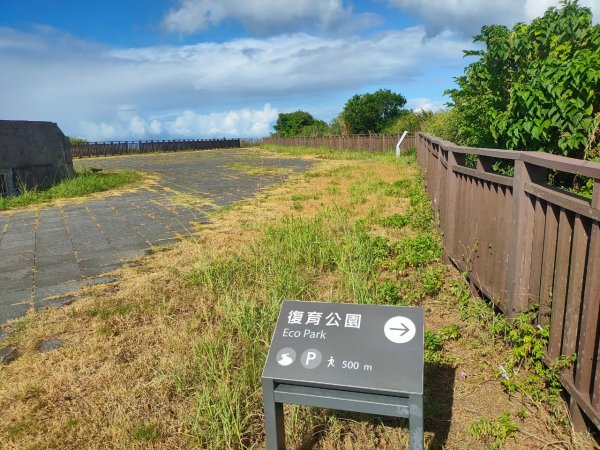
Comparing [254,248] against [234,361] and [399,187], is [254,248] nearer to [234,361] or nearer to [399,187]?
[234,361]

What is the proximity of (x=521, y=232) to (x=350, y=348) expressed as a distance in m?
1.48

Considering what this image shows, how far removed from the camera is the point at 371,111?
4947 cm

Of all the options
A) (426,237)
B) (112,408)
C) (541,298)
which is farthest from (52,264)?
(541,298)

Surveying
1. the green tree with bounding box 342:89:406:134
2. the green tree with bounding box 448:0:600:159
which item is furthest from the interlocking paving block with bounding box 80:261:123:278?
the green tree with bounding box 342:89:406:134

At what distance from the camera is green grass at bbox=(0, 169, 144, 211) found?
10326 mm

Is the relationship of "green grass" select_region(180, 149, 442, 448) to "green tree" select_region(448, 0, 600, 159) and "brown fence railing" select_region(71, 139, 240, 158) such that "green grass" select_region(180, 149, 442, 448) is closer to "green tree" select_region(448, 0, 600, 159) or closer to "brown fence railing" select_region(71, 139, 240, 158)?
"green tree" select_region(448, 0, 600, 159)

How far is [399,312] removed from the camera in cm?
198

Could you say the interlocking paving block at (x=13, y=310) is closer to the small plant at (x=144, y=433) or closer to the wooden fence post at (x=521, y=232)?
the small plant at (x=144, y=433)

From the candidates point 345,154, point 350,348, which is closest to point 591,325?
point 350,348

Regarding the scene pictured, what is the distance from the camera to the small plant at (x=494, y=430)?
2.21 m

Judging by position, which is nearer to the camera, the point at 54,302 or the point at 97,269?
the point at 54,302

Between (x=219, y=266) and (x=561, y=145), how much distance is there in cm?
342

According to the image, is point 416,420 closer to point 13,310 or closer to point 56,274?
point 13,310

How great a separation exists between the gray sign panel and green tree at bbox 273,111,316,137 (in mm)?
62278
